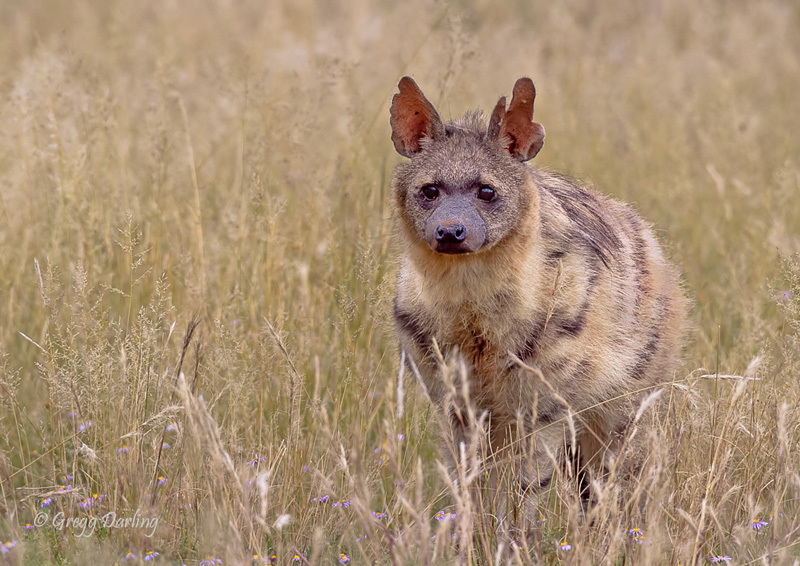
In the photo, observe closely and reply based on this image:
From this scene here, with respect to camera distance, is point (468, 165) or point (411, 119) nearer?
point (468, 165)

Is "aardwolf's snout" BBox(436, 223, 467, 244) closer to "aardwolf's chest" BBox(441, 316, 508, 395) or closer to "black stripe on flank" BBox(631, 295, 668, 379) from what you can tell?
"aardwolf's chest" BBox(441, 316, 508, 395)

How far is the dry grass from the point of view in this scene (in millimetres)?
3184

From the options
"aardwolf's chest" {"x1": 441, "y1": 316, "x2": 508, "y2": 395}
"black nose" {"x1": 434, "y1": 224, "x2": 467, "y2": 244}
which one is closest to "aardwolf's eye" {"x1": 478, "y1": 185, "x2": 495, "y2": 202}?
"black nose" {"x1": 434, "y1": 224, "x2": 467, "y2": 244}

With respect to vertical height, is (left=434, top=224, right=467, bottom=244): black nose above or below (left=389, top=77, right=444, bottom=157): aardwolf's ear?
below

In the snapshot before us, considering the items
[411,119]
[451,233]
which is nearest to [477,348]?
[451,233]

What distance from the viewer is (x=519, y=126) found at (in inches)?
147

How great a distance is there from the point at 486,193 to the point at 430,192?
0.69 feet

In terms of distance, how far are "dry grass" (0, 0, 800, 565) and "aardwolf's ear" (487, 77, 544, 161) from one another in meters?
0.80

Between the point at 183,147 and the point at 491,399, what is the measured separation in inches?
145

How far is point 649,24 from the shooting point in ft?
40.7

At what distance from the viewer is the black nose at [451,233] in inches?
135

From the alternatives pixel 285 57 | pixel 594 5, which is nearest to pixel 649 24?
pixel 594 5

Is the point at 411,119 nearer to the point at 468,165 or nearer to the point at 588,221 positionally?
the point at 468,165

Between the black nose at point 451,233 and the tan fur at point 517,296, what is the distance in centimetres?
12
